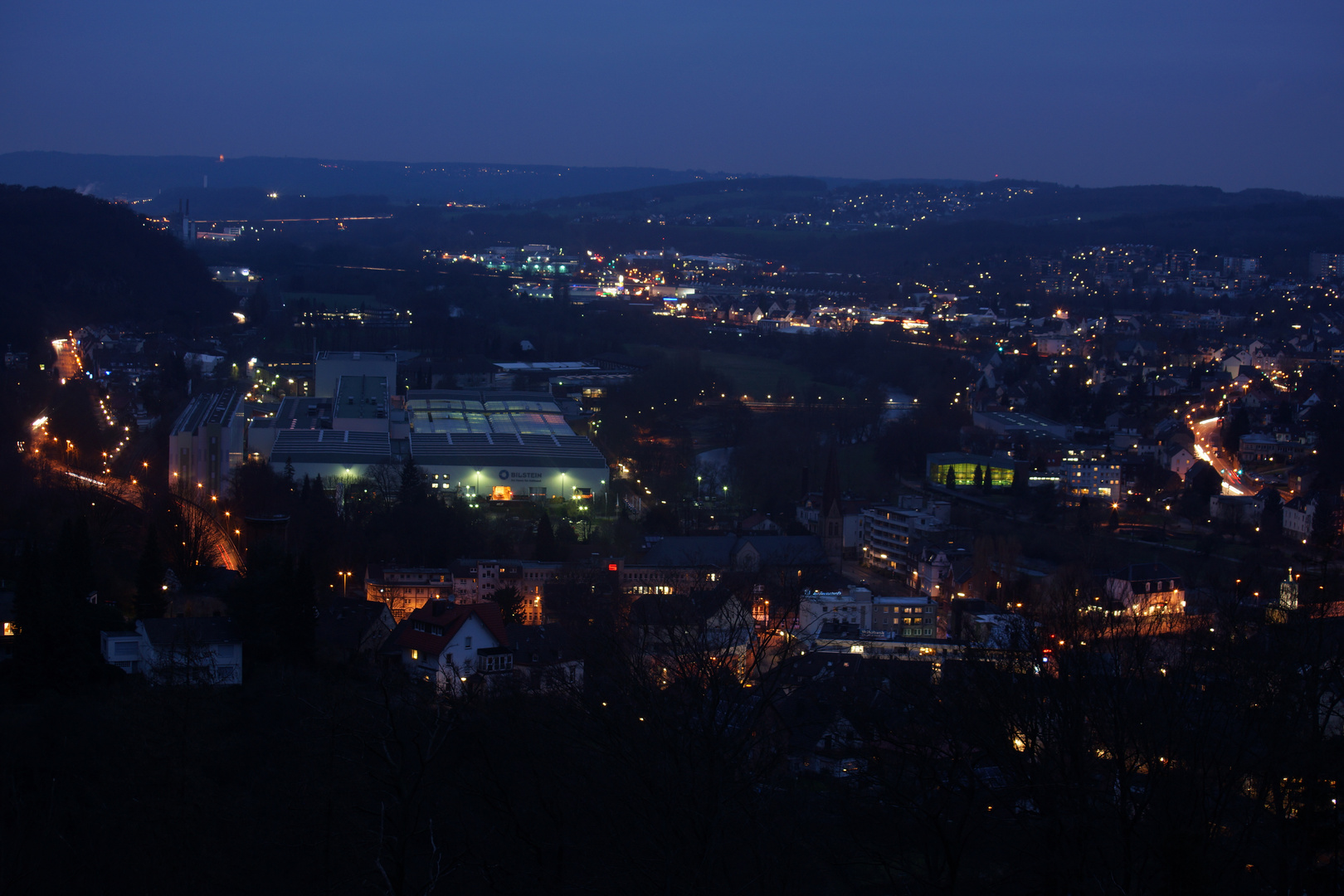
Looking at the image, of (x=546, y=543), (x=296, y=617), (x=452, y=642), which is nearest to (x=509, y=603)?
(x=452, y=642)

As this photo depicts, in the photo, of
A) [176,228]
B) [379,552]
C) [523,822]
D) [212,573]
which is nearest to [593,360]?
[379,552]

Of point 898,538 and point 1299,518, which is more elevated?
point 1299,518

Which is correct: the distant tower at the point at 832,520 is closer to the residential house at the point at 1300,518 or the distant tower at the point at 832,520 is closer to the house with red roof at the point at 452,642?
the residential house at the point at 1300,518

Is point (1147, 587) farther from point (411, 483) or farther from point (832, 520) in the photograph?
point (411, 483)

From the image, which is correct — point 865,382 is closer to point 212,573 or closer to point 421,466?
point 421,466

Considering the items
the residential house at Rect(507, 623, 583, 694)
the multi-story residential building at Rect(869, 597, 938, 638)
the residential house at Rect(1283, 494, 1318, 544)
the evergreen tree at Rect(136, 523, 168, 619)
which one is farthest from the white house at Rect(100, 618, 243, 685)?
the residential house at Rect(1283, 494, 1318, 544)

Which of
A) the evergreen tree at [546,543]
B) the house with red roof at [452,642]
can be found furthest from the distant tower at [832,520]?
the house with red roof at [452,642]

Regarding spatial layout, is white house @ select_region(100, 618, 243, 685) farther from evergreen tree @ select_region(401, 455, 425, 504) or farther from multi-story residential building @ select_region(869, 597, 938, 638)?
evergreen tree @ select_region(401, 455, 425, 504)
